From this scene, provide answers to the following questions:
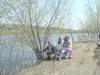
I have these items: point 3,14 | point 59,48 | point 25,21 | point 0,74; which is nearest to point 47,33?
point 59,48

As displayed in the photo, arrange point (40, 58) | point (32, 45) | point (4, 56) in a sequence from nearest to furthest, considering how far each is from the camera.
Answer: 1. point (4, 56)
2. point (32, 45)
3. point (40, 58)

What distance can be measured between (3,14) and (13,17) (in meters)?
0.72

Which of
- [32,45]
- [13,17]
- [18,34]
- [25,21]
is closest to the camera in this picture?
[18,34]

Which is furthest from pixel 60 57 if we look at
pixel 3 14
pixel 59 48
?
pixel 3 14

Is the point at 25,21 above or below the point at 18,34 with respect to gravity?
above

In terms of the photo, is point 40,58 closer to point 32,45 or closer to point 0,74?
point 32,45

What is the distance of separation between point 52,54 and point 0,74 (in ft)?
9.14

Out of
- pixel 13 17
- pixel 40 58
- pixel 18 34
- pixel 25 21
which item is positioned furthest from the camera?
pixel 40 58

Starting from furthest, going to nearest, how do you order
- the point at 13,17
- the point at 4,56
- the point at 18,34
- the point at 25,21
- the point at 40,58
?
the point at 40,58 < the point at 25,21 < the point at 13,17 < the point at 18,34 < the point at 4,56

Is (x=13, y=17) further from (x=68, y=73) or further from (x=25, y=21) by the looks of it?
(x=68, y=73)

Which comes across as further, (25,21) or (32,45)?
(32,45)

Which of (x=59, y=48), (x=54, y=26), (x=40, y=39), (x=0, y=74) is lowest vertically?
(x=0, y=74)

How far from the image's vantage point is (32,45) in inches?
237

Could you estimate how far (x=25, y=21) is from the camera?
5426 mm
